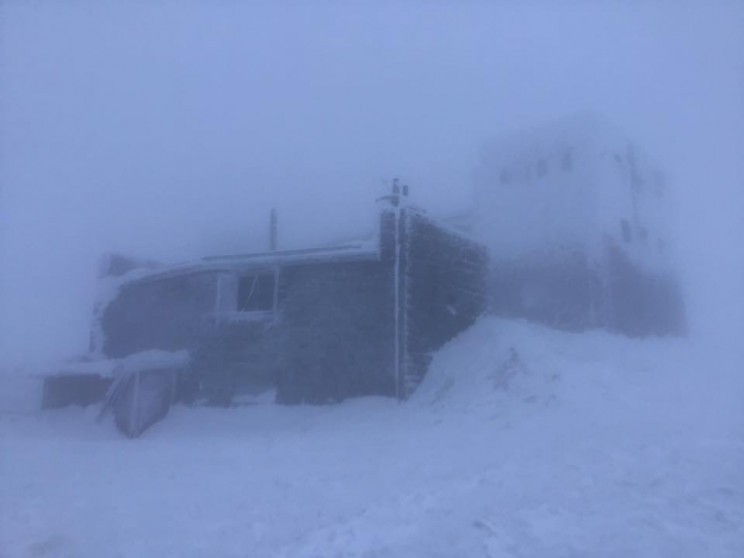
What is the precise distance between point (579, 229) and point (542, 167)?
3609 millimetres

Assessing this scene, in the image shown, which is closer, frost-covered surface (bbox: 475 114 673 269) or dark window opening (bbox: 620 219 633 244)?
frost-covered surface (bbox: 475 114 673 269)

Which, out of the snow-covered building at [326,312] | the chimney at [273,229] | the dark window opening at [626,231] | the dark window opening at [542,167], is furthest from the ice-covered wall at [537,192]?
the chimney at [273,229]

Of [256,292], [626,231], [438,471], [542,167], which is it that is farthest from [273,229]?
[438,471]

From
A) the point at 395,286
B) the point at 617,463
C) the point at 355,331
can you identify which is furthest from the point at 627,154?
the point at 617,463

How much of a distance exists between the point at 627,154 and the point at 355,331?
49.4 ft

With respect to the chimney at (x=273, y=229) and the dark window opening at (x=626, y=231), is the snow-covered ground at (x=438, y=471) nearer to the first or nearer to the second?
the dark window opening at (x=626, y=231)

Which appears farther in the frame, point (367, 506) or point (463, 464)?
point (463, 464)

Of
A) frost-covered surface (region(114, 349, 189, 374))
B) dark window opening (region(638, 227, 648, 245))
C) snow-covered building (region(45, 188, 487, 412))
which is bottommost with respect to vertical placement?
frost-covered surface (region(114, 349, 189, 374))

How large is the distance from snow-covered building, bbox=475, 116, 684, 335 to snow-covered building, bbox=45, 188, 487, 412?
13.4ft

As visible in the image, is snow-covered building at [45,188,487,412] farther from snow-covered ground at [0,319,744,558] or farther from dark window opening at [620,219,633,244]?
dark window opening at [620,219,633,244]

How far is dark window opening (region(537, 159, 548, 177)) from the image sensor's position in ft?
79.5

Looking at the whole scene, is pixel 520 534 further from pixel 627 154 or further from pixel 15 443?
pixel 627 154

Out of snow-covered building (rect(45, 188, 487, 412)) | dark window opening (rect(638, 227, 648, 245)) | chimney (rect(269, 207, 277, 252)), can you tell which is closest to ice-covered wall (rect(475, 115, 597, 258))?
dark window opening (rect(638, 227, 648, 245))

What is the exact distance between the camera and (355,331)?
16906mm
